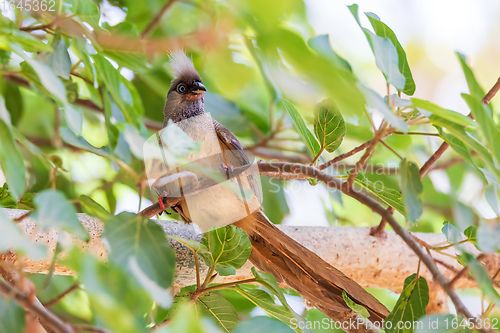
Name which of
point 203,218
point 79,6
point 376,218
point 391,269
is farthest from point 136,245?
A: point 376,218

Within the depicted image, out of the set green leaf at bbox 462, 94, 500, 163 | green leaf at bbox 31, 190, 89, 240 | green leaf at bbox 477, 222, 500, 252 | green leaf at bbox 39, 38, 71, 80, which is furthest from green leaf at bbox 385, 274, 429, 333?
green leaf at bbox 39, 38, 71, 80

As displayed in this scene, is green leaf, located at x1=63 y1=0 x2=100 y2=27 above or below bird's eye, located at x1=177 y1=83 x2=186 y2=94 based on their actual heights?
above

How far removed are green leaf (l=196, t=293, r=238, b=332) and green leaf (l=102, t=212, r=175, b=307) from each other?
0.63m

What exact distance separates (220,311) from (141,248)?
72 centimetres

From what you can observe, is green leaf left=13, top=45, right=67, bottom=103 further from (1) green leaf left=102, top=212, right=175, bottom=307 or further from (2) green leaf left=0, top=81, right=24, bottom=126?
(2) green leaf left=0, top=81, right=24, bottom=126

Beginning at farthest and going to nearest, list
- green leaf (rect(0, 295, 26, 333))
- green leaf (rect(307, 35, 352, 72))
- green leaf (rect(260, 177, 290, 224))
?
green leaf (rect(260, 177, 290, 224)) < green leaf (rect(0, 295, 26, 333)) < green leaf (rect(307, 35, 352, 72))

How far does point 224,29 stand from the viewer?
638mm

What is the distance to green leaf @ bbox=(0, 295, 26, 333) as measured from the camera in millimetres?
1091

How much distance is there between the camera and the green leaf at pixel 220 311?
1.75 metres

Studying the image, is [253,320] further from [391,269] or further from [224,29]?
[391,269]

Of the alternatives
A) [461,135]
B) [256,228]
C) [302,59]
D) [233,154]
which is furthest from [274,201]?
[302,59]

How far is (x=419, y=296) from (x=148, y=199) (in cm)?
193

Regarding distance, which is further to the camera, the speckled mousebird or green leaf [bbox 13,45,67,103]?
the speckled mousebird

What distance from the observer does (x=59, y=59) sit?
181 centimetres
